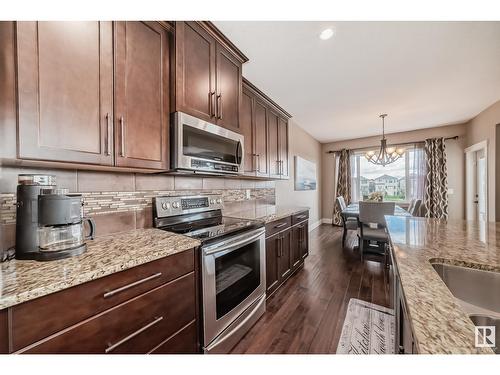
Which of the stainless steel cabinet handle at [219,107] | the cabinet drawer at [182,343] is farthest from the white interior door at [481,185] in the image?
the cabinet drawer at [182,343]

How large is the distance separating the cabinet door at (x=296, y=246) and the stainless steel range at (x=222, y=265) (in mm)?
832

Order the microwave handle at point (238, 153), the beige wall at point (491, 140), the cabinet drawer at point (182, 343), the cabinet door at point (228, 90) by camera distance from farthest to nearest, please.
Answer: the beige wall at point (491, 140) < the microwave handle at point (238, 153) < the cabinet door at point (228, 90) < the cabinet drawer at point (182, 343)

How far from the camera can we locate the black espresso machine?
895 mm

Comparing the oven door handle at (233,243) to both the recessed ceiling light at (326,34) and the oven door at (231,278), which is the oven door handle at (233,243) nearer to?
the oven door at (231,278)

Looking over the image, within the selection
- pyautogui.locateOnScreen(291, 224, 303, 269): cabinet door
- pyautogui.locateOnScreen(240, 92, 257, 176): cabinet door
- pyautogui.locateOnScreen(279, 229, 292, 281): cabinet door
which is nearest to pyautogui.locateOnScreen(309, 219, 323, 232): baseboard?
pyautogui.locateOnScreen(291, 224, 303, 269): cabinet door

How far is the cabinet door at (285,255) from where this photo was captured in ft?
7.62

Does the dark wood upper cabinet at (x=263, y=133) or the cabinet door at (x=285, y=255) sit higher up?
the dark wood upper cabinet at (x=263, y=133)

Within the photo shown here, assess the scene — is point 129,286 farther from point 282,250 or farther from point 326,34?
point 326,34

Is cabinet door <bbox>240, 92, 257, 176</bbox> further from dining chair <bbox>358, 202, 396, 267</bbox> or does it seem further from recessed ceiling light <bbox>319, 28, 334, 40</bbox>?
dining chair <bbox>358, 202, 396, 267</bbox>

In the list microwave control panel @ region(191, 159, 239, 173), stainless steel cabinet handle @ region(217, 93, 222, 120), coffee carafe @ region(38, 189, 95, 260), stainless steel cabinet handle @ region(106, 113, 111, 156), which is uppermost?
stainless steel cabinet handle @ region(217, 93, 222, 120)

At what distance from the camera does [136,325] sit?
0.94 m

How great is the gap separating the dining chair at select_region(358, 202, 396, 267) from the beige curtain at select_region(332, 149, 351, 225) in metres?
2.61
